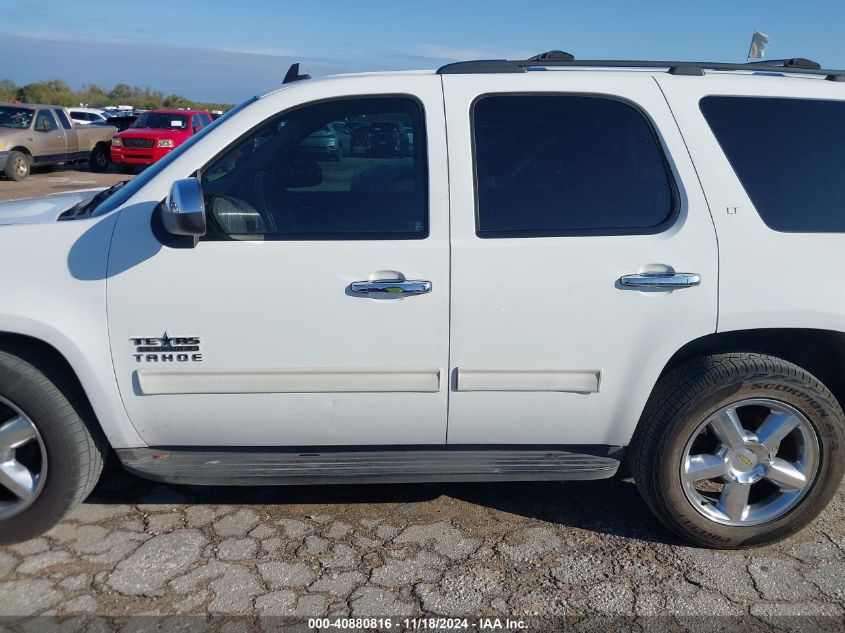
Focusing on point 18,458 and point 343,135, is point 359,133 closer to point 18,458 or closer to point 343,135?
point 343,135

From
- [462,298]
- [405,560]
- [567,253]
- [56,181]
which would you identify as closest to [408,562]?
[405,560]

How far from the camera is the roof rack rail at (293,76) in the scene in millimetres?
3381

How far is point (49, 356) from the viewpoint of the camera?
3.12 meters

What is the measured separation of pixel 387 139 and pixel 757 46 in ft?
7.65

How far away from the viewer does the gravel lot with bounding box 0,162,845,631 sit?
2.88 metres

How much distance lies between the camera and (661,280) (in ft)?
9.83

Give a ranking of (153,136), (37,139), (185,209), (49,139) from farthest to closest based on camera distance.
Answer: (153,136) < (49,139) < (37,139) < (185,209)

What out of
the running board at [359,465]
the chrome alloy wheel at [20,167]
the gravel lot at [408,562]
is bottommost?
the gravel lot at [408,562]

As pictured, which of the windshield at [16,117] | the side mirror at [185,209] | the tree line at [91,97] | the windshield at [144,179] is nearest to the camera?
the side mirror at [185,209]

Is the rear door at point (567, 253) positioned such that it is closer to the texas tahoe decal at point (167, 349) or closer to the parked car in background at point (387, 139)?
the parked car in background at point (387, 139)

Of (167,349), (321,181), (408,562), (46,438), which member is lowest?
(408,562)

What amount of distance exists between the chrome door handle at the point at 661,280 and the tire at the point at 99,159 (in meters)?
19.7

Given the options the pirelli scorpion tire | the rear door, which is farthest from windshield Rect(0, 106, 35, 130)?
the pirelli scorpion tire

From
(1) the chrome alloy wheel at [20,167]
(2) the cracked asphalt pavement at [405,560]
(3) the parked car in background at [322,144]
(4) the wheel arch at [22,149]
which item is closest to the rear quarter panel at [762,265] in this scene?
(2) the cracked asphalt pavement at [405,560]
